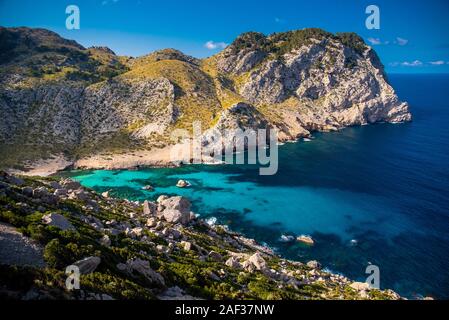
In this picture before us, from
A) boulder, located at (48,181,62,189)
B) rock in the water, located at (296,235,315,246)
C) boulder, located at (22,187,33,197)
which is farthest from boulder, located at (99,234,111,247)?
rock in the water, located at (296,235,315,246)

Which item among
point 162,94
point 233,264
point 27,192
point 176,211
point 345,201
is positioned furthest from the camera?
point 162,94

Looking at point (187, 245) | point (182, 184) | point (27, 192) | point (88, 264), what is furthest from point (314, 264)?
point (182, 184)

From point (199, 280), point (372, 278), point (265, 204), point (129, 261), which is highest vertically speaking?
point (129, 261)

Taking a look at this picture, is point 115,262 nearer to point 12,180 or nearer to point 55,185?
point 12,180

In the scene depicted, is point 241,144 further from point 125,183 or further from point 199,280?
point 199,280

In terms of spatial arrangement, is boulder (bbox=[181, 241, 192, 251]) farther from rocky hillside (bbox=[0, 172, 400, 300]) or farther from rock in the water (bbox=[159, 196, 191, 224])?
rock in the water (bbox=[159, 196, 191, 224])

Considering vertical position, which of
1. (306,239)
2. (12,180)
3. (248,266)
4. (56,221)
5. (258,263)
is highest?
(12,180)

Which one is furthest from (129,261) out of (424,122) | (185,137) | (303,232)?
(424,122)
